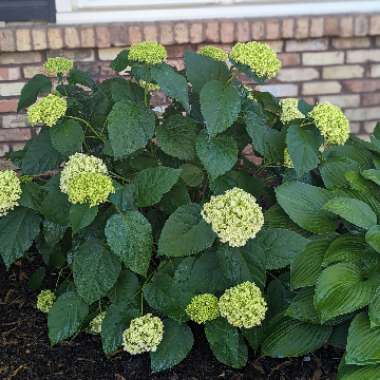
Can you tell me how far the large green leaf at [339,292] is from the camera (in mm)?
1837

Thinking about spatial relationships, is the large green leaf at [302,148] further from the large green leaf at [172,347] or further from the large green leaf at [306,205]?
the large green leaf at [172,347]

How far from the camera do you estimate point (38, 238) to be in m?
2.35

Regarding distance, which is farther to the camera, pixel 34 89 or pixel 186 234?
pixel 34 89

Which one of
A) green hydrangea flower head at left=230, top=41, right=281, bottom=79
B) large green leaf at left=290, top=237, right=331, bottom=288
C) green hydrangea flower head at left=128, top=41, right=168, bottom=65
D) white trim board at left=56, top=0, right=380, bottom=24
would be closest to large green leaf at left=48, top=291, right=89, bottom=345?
large green leaf at left=290, top=237, right=331, bottom=288

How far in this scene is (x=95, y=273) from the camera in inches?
77.7

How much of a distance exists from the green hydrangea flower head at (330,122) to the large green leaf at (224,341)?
2.15 ft

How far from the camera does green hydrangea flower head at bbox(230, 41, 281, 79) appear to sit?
201 centimetres

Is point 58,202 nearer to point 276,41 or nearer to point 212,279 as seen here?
point 212,279

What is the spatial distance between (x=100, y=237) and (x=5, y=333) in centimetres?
58

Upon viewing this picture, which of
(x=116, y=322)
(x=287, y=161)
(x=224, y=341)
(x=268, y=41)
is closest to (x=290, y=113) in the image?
(x=287, y=161)

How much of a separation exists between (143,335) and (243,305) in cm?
31

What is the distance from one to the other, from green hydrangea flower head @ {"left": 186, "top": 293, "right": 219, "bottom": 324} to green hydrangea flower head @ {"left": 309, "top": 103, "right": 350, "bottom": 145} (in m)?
0.61

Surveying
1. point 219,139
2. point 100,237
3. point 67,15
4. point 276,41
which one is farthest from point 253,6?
point 100,237

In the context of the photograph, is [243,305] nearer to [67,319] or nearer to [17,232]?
[67,319]
